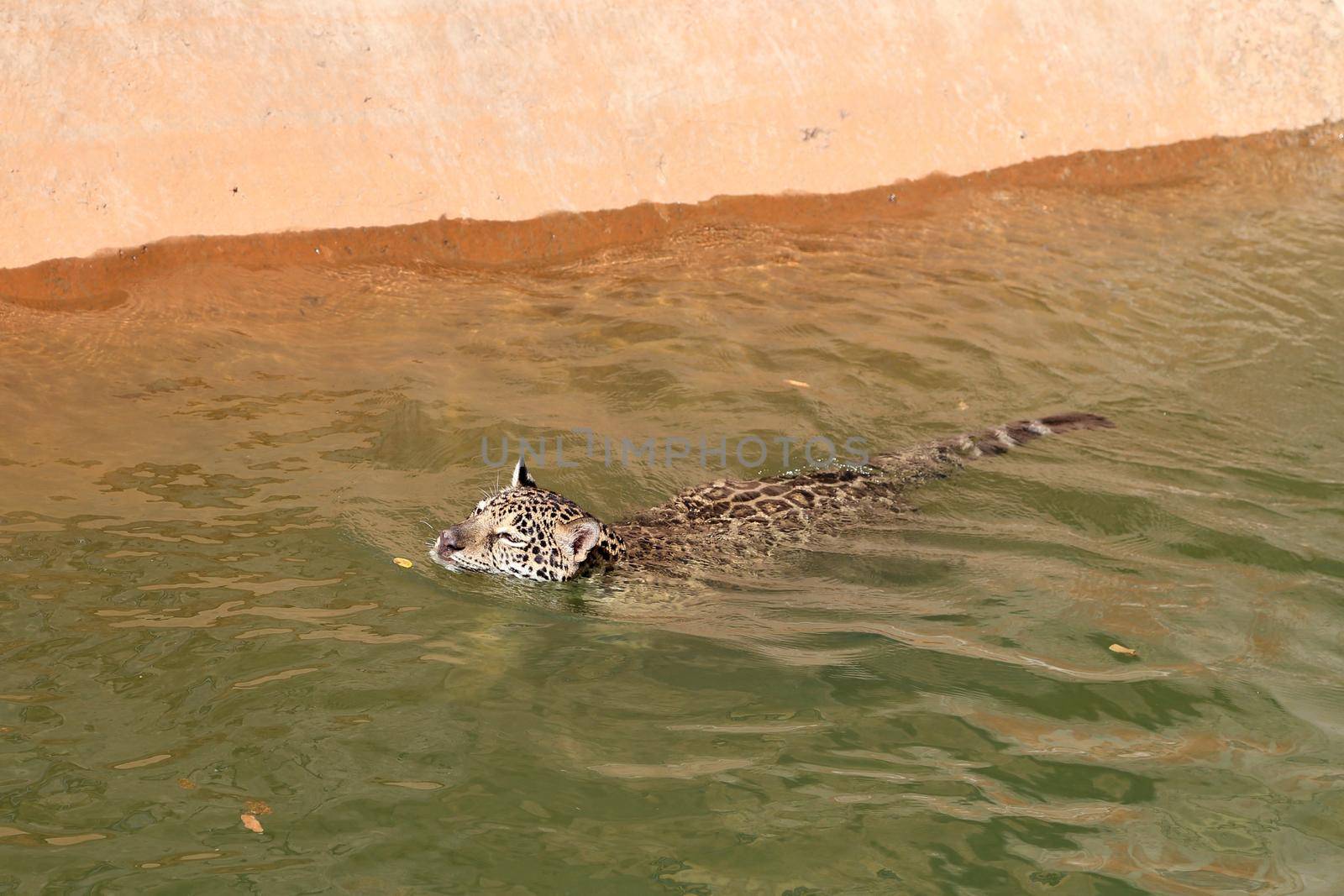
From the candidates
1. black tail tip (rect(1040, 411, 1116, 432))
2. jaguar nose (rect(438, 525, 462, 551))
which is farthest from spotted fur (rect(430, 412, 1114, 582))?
black tail tip (rect(1040, 411, 1116, 432))

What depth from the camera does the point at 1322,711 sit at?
5.56 metres

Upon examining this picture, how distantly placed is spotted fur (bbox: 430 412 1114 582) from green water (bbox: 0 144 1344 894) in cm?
15

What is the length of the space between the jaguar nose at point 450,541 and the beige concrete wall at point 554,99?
5030 mm

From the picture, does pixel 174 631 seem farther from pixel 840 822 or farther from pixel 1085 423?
pixel 1085 423

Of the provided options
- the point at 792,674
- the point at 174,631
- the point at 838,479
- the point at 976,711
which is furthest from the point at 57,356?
the point at 976,711

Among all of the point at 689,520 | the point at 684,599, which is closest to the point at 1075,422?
the point at 689,520

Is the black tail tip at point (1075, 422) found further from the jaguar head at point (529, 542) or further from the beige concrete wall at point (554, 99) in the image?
the beige concrete wall at point (554, 99)

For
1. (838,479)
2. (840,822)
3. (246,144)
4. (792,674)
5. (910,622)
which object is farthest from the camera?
(246,144)

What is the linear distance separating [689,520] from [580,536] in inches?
35.2

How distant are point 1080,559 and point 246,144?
7.73m

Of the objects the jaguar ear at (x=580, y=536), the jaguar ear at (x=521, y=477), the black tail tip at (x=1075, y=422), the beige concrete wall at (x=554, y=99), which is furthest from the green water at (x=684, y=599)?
the beige concrete wall at (x=554, y=99)

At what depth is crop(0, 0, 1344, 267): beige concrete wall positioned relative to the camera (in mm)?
10641

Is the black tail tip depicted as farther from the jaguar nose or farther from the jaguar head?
the jaguar nose

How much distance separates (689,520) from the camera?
24.4 ft
